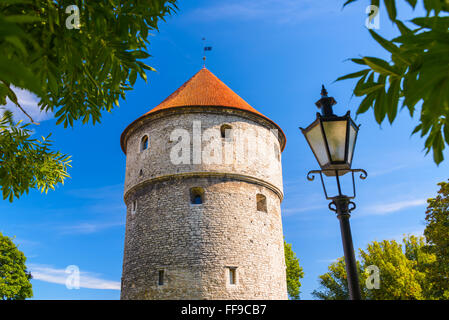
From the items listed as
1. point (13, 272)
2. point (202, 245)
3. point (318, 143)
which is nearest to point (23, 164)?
point (318, 143)

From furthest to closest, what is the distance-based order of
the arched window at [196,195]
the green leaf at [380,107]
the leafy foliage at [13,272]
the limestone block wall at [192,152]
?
the leafy foliage at [13,272] < the limestone block wall at [192,152] < the arched window at [196,195] < the green leaf at [380,107]

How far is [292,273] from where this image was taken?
90.1 feet

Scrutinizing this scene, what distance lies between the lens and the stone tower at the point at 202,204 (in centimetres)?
1355

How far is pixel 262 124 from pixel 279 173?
8.12 ft

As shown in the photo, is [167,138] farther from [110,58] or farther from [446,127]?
[446,127]

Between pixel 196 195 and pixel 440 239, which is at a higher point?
pixel 196 195

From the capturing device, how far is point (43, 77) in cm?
254

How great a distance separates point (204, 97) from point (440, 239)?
1206 centimetres

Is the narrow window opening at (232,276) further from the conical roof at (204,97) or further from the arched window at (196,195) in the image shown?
the conical roof at (204,97)

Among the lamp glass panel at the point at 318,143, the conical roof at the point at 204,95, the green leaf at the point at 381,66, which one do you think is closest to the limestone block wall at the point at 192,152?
the conical roof at the point at 204,95

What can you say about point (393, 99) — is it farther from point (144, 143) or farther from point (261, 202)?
point (144, 143)

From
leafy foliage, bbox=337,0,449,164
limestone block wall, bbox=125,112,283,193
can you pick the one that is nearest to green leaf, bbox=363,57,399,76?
leafy foliage, bbox=337,0,449,164

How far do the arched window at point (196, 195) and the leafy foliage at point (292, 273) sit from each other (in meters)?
15.1
